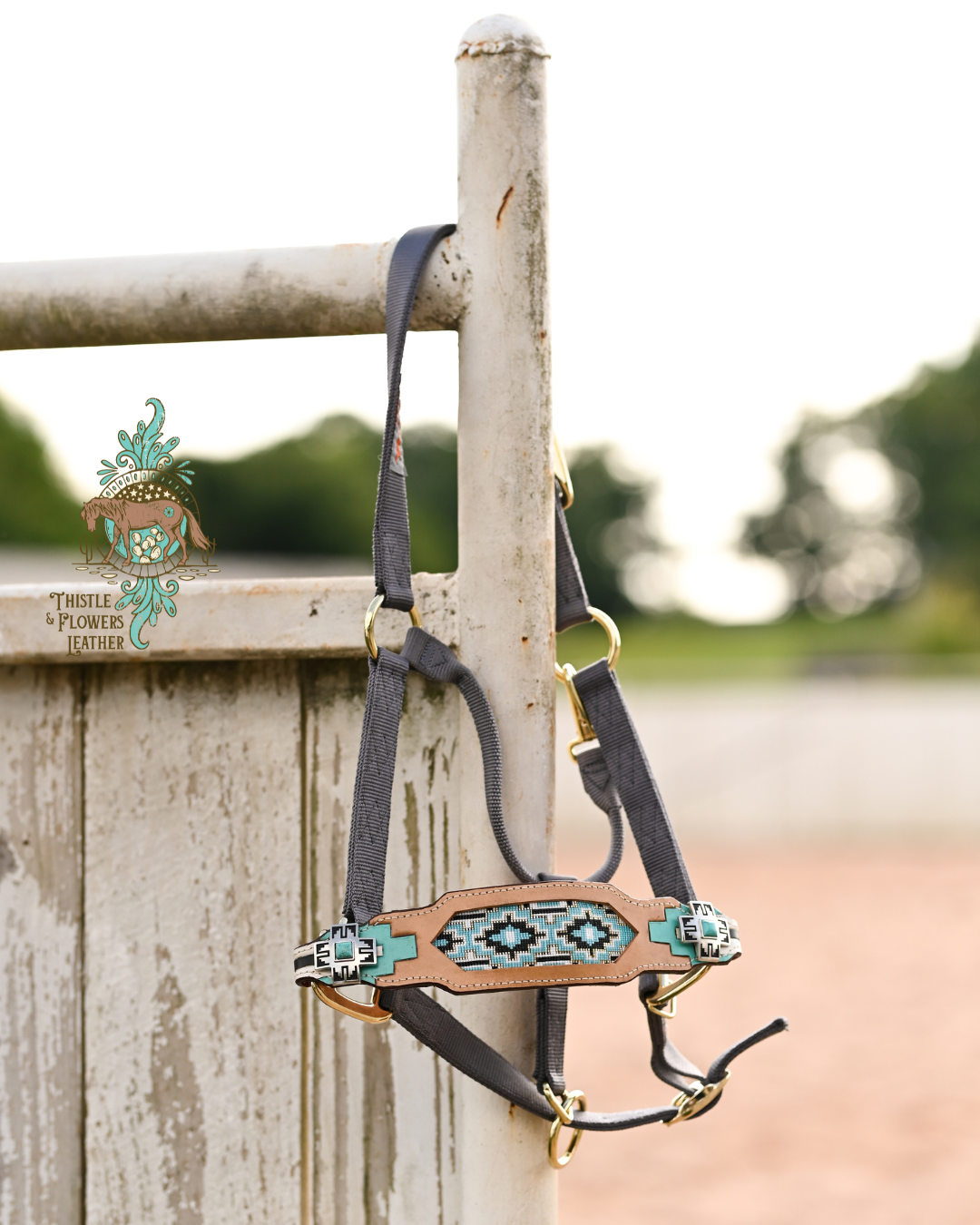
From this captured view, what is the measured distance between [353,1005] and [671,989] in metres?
0.22

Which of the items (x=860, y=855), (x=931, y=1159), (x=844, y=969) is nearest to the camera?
(x=931, y=1159)

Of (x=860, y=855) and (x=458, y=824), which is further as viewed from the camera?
(x=860, y=855)

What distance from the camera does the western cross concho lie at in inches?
33.8

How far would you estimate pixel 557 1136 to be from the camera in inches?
32.4

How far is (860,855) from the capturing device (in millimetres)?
10000

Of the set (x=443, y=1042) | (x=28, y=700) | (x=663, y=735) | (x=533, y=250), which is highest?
(x=533, y=250)

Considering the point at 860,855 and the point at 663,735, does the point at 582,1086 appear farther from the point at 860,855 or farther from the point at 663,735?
the point at 663,735

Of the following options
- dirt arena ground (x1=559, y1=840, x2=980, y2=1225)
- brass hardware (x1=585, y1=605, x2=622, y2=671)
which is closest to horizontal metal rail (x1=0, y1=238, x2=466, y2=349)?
brass hardware (x1=585, y1=605, x2=622, y2=671)

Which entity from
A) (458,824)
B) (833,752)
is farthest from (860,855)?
(458,824)

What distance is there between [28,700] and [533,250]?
513 mm

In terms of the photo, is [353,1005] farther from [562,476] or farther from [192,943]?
[562,476]

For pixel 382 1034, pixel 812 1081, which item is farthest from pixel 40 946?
pixel 812 1081

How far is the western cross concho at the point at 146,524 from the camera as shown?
0.86m

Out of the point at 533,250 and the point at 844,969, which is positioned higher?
the point at 533,250
